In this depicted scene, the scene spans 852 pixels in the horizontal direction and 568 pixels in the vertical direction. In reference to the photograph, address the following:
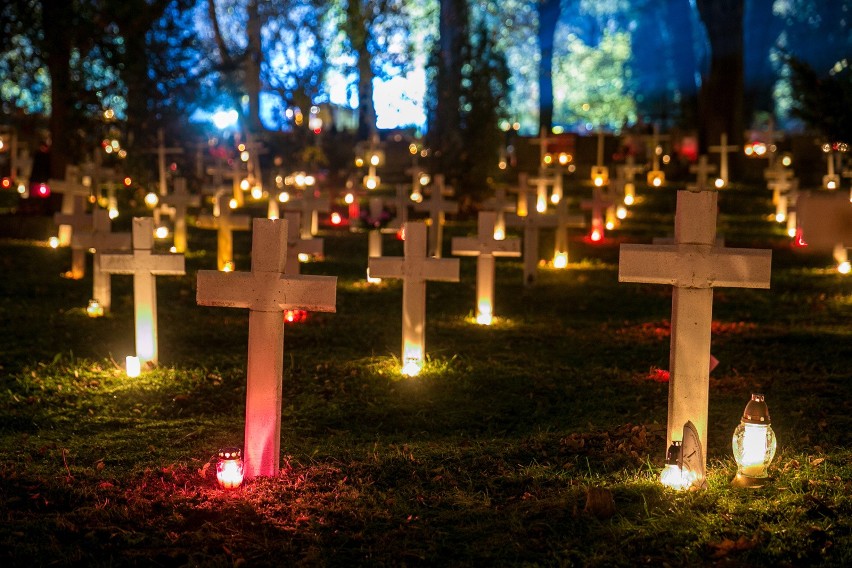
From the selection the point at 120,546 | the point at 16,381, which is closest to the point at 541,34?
the point at 16,381

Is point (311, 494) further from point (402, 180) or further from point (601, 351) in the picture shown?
point (402, 180)

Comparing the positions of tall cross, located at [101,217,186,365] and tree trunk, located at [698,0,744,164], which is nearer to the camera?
tall cross, located at [101,217,186,365]

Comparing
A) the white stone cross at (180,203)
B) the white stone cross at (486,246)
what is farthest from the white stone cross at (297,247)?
the white stone cross at (180,203)

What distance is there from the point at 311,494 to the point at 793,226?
16273 mm

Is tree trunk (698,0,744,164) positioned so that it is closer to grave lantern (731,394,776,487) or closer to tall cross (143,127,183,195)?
tall cross (143,127,183,195)

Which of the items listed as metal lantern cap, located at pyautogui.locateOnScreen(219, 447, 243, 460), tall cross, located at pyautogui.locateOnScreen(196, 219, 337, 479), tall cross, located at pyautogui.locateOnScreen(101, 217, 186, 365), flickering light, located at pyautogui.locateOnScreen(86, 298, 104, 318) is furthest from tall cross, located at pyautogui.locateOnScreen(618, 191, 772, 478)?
flickering light, located at pyautogui.locateOnScreen(86, 298, 104, 318)

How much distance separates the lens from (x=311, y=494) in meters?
5.87

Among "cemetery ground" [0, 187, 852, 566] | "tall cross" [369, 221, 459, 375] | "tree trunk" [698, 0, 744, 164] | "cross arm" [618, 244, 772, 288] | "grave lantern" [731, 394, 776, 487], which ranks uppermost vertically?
"tree trunk" [698, 0, 744, 164]

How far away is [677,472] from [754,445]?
0.41m

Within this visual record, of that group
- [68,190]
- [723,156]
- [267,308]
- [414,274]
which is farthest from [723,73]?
[267,308]

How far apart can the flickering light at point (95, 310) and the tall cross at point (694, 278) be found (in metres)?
7.44

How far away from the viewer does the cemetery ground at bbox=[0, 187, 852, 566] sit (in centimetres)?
516

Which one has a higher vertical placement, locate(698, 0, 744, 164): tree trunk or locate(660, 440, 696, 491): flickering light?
locate(698, 0, 744, 164): tree trunk

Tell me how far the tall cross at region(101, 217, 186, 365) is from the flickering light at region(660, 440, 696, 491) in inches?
171
